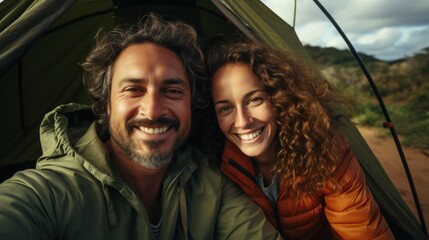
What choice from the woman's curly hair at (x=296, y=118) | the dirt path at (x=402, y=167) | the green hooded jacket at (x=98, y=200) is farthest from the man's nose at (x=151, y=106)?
the dirt path at (x=402, y=167)

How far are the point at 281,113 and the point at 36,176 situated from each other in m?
1.46

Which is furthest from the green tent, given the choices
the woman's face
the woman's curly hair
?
the woman's face

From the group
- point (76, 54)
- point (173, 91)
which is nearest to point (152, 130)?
point (173, 91)

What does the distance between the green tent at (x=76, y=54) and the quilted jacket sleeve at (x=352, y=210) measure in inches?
19.9

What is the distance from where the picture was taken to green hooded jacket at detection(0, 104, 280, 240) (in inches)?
59.9

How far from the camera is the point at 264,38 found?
2473 millimetres

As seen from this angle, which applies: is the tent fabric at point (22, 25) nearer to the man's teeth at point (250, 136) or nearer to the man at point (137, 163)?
the man at point (137, 163)

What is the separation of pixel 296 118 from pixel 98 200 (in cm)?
131

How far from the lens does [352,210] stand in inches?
81.5

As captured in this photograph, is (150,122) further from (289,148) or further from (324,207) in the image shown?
(324,207)

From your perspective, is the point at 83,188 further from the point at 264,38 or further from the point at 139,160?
the point at 264,38

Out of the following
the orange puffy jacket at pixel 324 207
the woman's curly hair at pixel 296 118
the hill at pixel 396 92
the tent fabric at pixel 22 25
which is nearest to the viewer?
the tent fabric at pixel 22 25

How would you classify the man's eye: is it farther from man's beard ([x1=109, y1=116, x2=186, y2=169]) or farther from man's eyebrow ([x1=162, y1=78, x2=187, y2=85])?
man's beard ([x1=109, y1=116, x2=186, y2=169])

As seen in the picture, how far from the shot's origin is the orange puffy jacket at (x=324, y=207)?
2.09 meters
